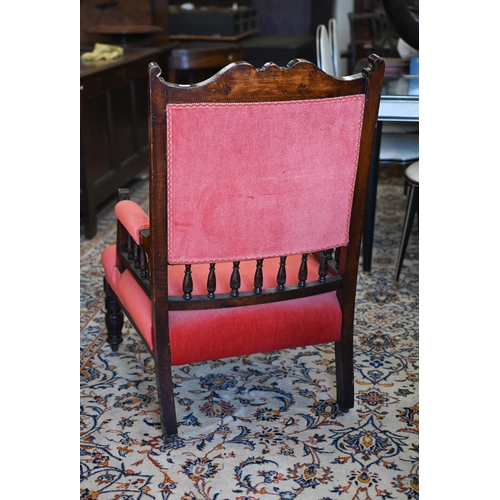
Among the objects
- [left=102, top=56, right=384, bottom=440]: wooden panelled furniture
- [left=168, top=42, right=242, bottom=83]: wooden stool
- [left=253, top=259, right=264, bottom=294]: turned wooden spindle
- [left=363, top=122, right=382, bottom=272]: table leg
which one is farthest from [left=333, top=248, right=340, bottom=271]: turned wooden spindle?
[left=168, top=42, right=242, bottom=83]: wooden stool

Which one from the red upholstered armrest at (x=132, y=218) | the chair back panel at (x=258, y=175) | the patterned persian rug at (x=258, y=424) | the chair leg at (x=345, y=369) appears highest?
the chair back panel at (x=258, y=175)

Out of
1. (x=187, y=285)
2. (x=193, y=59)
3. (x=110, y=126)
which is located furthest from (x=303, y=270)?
(x=193, y=59)

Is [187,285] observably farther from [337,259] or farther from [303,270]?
[337,259]

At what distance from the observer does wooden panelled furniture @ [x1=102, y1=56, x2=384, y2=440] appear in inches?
67.7

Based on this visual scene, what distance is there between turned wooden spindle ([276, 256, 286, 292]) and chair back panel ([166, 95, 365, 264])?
0.15ft

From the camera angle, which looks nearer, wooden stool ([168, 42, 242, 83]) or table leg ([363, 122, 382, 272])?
table leg ([363, 122, 382, 272])

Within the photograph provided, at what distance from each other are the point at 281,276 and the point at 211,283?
0.21 metres

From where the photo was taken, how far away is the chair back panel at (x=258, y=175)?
68.0 inches

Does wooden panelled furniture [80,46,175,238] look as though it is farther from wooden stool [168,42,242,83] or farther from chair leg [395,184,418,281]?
chair leg [395,184,418,281]

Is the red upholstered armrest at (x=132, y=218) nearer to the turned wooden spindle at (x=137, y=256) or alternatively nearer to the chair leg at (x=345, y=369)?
the turned wooden spindle at (x=137, y=256)

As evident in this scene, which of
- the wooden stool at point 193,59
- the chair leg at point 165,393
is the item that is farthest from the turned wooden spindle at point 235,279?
the wooden stool at point 193,59

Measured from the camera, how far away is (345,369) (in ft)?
7.32
